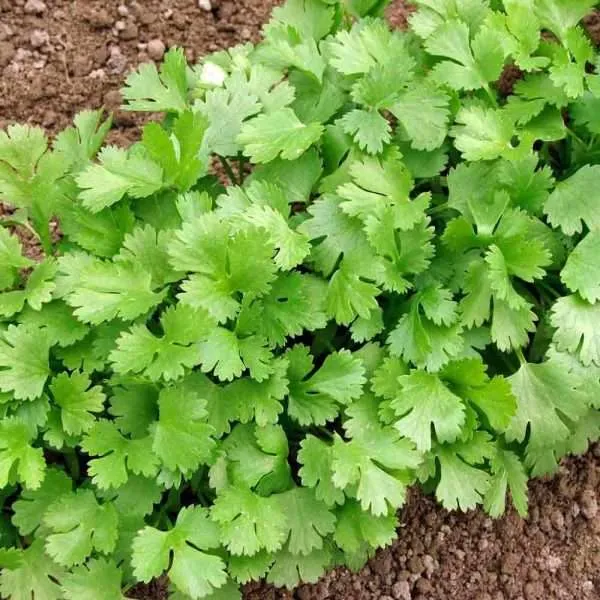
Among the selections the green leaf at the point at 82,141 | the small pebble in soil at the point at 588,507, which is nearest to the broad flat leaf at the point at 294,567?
the small pebble in soil at the point at 588,507

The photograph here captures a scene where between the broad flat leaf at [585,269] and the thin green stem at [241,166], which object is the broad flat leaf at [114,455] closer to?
the thin green stem at [241,166]

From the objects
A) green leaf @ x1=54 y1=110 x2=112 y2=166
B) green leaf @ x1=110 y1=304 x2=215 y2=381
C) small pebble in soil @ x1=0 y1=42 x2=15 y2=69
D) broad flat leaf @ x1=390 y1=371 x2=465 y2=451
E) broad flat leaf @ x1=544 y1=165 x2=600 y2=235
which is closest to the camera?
green leaf @ x1=110 y1=304 x2=215 y2=381

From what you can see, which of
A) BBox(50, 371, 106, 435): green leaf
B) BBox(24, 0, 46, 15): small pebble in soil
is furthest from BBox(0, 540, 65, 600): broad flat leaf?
BBox(24, 0, 46, 15): small pebble in soil

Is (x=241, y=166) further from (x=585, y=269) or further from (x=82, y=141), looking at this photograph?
(x=585, y=269)

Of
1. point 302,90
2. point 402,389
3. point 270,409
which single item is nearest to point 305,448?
point 270,409

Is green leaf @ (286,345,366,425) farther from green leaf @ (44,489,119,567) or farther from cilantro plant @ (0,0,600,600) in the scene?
green leaf @ (44,489,119,567)

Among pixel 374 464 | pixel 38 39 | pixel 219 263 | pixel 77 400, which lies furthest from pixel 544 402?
pixel 38 39
